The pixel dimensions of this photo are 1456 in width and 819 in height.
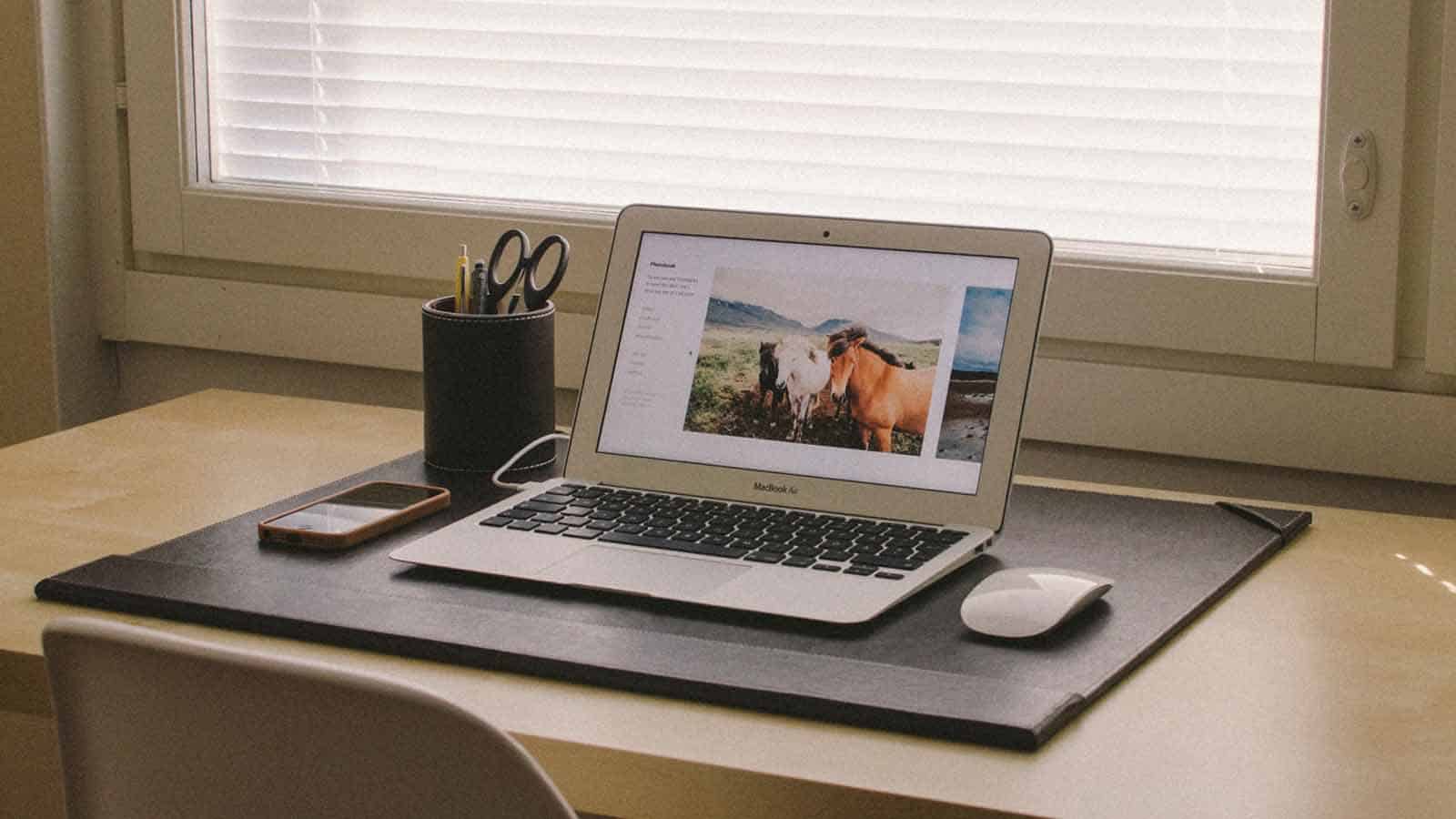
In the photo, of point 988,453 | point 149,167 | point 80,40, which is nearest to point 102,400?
point 149,167

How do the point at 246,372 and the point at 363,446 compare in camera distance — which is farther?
the point at 246,372

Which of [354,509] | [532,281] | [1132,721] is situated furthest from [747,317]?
[1132,721]

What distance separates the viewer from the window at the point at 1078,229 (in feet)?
4.72

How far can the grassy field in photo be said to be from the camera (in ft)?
4.21

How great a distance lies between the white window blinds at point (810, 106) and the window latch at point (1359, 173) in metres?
0.05

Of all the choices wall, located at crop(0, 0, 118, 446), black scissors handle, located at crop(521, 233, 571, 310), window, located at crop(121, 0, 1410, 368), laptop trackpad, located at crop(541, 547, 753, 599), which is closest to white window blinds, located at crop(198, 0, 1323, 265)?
window, located at crop(121, 0, 1410, 368)

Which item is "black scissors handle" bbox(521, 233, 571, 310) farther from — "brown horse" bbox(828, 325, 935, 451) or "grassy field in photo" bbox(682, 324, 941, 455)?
"brown horse" bbox(828, 325, 935, 451)

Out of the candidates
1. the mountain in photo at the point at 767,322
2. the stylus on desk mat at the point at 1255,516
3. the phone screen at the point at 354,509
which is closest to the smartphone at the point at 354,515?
the phone screen at the point at 354,509

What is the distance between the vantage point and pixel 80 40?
1.98 m

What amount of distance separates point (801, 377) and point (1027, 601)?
1.08ft

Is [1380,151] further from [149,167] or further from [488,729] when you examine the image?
[149,167]

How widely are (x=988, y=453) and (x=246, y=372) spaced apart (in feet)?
3.50

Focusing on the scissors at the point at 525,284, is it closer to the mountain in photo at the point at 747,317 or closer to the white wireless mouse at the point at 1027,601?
the mountain in photo at the point at 747,317

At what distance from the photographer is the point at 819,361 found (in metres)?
1.30
